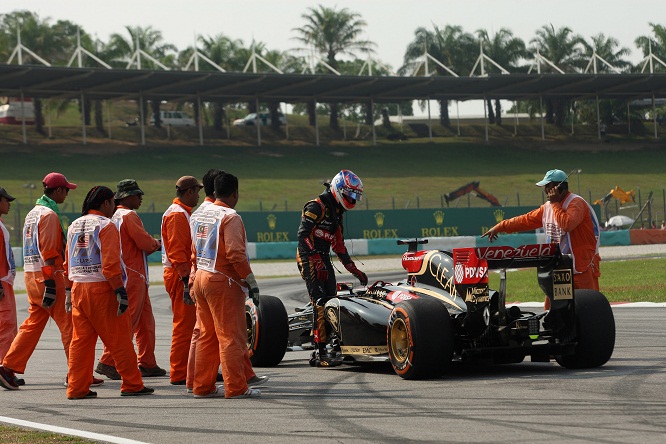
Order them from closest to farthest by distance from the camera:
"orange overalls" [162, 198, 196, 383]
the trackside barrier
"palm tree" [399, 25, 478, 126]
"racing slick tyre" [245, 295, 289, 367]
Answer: "orange overalls" [162, 198, 196, 383], "racing slick tyre" [245, 295, 289, 367], the trackside barrier, "palm tree" [399, 25, 478, 126]

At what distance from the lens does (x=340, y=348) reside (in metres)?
10.5

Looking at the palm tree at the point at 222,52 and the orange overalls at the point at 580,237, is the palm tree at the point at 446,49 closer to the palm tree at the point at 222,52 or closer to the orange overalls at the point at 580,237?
the palm tree at the point at 222,52

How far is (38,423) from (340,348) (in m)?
3.56

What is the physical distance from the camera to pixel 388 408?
7645 mm

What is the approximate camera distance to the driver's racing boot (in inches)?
417

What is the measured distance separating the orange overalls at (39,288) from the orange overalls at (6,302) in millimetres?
422

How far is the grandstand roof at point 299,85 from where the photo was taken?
58.4 meters

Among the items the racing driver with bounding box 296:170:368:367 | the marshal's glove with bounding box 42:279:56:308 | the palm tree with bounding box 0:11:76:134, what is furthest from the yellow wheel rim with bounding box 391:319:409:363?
the palm tree with bounding box 0:11:76:134

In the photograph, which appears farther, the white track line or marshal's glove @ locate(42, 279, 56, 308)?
marshal's glove @ locate(42, 279, 56, 308)

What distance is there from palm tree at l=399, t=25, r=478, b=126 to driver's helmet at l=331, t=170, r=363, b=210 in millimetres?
70797

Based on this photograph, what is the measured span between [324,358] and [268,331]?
673 mm

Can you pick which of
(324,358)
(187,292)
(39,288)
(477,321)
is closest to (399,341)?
(477,321)

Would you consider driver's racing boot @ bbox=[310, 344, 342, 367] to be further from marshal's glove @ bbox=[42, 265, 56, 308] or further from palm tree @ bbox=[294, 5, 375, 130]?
palm tree @ bbox=[294, 5, 375, 130]

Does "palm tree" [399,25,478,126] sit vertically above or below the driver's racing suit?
above
